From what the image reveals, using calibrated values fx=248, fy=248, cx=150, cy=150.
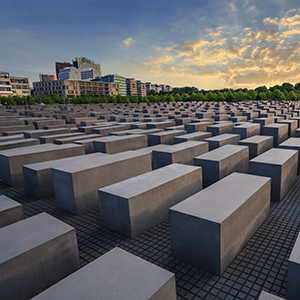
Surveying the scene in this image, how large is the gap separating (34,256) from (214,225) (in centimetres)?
329

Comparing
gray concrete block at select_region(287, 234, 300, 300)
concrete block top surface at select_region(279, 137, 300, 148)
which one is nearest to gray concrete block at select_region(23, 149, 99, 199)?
gray concrete block at select_region(287, 234, 300, 300)

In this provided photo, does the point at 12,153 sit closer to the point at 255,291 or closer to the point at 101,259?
the point at 101,259

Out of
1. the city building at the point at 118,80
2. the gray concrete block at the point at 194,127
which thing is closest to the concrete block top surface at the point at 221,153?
the gray concrete block at the point at 194,127

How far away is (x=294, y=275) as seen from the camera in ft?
12.6

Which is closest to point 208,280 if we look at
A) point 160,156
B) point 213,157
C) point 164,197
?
point 164,197

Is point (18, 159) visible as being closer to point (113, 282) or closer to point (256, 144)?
point (113, 282)

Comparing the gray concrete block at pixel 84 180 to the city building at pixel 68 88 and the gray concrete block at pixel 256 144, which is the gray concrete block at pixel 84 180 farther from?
the city building at pixel 68 88

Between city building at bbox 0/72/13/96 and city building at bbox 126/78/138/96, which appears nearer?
city building at bbox 0/72/13/96

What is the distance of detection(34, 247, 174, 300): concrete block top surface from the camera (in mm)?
3146

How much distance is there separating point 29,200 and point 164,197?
16.3 feet

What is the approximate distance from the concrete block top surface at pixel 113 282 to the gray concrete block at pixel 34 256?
1.18m

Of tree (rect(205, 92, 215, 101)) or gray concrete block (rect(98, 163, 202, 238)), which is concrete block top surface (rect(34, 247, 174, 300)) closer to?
gray concrete block (rect(98, 163, 202, 238))

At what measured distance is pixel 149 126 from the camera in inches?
755

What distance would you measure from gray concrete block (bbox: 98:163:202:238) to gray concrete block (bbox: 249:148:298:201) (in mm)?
2769
